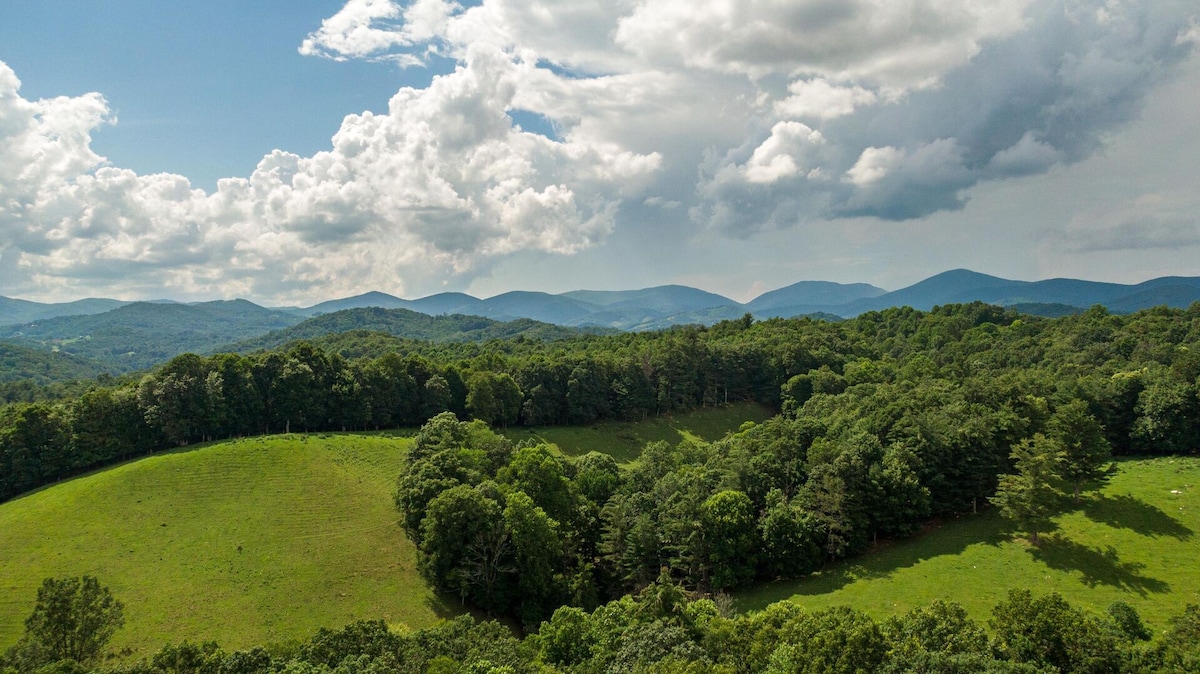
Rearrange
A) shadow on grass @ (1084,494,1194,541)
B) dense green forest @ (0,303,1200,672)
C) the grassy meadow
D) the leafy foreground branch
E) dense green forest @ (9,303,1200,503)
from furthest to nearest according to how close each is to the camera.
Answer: dense green forest @ (9,303,1200,503) < dense green forest @ (0,303,1200,672) < shadow on grass @ (1084,494,1194,541) < the grassy meadow < the leafy foreground branch

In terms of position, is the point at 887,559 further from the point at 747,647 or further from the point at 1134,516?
the point at 747,647

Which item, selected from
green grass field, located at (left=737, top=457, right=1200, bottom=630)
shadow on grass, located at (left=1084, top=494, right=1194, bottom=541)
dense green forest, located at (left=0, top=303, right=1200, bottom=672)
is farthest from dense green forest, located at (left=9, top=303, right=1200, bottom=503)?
shadow on grass, located at (left=1084, top=494, right=1194, bottom=541)

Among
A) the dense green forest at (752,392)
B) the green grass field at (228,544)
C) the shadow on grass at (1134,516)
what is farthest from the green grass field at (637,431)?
the shadow on grass at (1134,516)

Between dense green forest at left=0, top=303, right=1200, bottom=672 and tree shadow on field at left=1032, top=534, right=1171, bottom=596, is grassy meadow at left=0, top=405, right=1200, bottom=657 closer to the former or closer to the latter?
tree shadow on field at left=1032, top=534, right=1171, bottom=596

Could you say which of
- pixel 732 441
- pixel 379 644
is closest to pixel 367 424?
pixel 732 441

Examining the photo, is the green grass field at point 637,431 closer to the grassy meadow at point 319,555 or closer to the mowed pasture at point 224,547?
the mowed pasture at point 224,547

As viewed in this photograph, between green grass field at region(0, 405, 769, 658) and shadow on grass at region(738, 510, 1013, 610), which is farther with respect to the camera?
shadow on grass at region(738, 510, 1013, 610)
